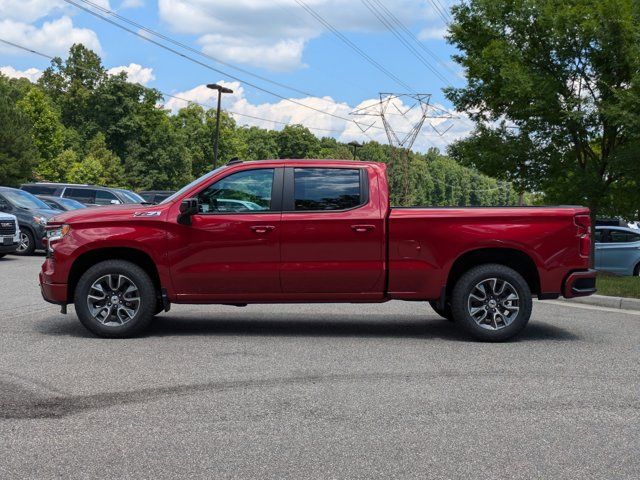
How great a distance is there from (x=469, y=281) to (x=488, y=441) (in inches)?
151

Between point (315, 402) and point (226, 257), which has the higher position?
point (226, 257)

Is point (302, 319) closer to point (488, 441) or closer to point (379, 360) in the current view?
point (379, 360)

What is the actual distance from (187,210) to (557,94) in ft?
40.4

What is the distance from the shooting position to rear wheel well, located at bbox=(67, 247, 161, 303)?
341 inches

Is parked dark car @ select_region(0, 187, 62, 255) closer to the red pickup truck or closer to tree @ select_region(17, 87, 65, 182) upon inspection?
the red pickup truck

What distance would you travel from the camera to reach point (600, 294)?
13109mm

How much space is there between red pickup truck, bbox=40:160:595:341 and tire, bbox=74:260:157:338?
12 mm

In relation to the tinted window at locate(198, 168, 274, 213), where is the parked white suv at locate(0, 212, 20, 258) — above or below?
below

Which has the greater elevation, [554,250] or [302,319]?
[554,250]


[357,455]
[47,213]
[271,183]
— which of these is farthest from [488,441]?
[47,213]

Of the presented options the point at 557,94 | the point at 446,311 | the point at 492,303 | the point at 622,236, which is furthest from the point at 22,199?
the point at 492,303

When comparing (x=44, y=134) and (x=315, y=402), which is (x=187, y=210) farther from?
(x=44, y=134)

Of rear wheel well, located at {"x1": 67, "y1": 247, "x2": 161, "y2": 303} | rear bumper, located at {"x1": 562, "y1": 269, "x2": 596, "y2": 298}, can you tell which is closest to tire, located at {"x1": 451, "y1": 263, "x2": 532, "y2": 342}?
rear bumper, located at {"x1": 562, "y1": 269, "x2": 596, "y2": 298}

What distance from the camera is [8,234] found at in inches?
750
